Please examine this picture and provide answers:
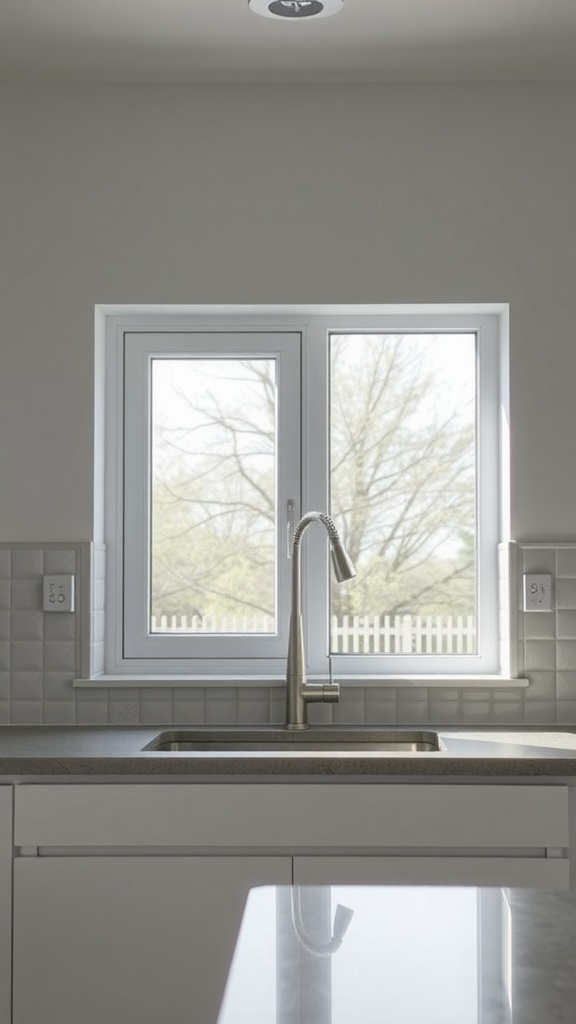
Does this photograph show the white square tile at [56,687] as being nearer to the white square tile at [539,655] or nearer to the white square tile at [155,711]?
the white square tile at [155,711]

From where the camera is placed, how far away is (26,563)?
3.05 meters

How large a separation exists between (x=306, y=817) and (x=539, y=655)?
910 mm

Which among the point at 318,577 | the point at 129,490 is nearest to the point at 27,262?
the point at 129,490

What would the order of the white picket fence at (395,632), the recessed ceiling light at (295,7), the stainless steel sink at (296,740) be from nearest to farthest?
the recessed ceiling light at (295,7)
the stainless steel sink at (296,740)
the white picket fence at (395,632)

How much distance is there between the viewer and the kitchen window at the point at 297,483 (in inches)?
126

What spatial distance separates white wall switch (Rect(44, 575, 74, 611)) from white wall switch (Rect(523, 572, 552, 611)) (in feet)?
3.84

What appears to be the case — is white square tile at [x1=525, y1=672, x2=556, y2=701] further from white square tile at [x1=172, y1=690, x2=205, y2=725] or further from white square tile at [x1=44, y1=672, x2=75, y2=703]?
white square tile at [x1=44, y1=672, x2=75, y2=703]

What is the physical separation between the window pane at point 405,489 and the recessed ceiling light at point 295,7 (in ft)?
2.91

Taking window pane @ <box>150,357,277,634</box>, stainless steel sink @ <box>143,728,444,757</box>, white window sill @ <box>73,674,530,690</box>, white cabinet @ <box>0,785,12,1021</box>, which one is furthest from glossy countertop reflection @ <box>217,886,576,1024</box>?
window pane @ <box>150,357,277,634</box>

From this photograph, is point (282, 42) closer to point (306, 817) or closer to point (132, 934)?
point (306, 817)

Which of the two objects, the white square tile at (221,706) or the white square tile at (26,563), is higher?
the white square tile at (26,563)

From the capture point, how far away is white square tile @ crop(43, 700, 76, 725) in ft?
9.93

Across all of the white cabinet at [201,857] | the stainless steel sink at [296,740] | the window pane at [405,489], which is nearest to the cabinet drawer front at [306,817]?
the white cabinet at [201,857]

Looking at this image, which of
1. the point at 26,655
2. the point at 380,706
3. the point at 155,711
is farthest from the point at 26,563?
the point at 380,706
